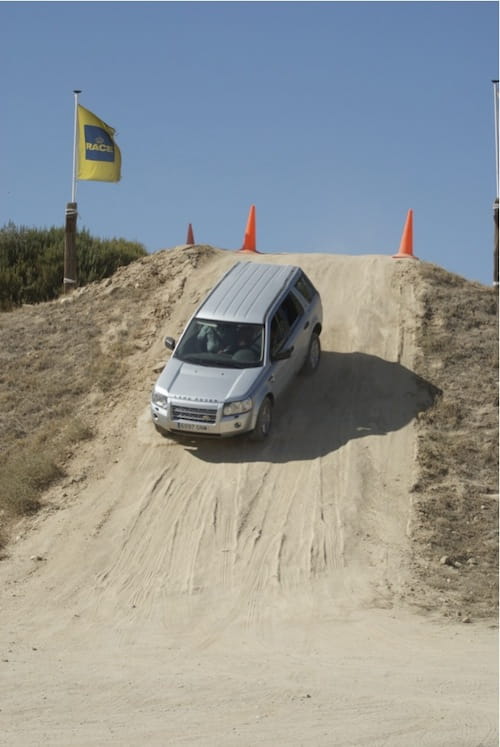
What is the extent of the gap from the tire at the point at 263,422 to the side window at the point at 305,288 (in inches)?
104

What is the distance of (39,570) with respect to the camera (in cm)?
1664

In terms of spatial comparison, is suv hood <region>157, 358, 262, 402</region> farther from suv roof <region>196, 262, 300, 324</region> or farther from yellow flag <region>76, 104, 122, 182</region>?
yellow flag <region>76, 104, 122, 182</region>

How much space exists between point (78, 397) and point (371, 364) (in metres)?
5.25

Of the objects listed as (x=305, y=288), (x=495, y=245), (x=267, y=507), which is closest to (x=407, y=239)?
(x=495, y=245)

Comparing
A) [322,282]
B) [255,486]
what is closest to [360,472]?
Result: [255,486]

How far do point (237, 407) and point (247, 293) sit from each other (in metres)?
2.67

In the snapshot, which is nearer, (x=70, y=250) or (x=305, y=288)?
(x=305, y=288)

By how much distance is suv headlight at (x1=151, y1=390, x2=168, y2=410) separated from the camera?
1853 centimetres

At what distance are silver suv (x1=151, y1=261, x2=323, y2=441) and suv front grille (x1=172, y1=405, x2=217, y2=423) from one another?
0.05ft

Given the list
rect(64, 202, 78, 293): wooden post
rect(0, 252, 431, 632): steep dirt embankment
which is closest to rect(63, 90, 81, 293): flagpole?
rect(64, 202, 78, 293): wooden post

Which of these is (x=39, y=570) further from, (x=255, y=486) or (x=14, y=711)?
(x=14, y=711)

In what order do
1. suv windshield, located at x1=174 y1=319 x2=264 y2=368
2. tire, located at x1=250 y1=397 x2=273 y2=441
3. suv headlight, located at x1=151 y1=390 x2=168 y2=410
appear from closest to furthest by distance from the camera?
suv headlight, located at x1=151 y1=390 x2=168 y2=410
tire, located at x1=250 y1=397 x2=273 y2=441
suv windshield, located at x1=174 y1=319 x2=264 y2=368

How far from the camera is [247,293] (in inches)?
797

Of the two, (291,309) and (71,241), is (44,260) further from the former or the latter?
(291,309)
